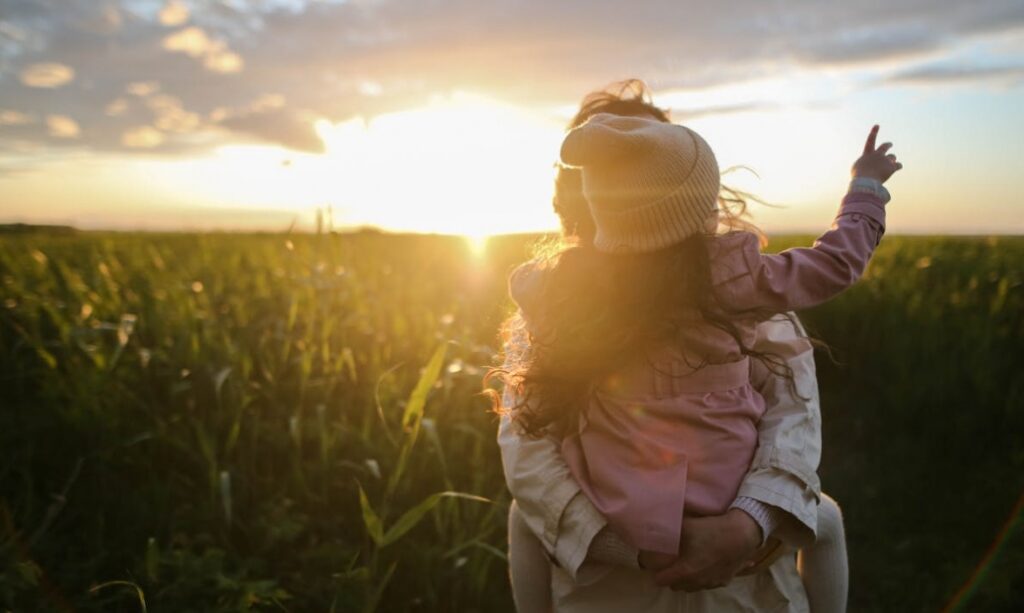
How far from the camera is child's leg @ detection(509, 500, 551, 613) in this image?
1814 mm

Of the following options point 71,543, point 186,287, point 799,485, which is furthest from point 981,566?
point 186,287

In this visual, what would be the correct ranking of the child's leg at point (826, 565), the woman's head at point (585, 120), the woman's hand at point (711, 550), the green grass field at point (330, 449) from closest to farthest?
the woman's hand at point (711, 550)
the child's leg at point (826, 565)
the woman's head at point (585, 120)
the green grass field at point (330, 449)

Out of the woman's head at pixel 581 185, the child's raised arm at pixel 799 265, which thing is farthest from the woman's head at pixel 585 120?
the child's raised arm at pixel 799 265

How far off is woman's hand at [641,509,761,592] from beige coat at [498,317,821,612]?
0.07 metres

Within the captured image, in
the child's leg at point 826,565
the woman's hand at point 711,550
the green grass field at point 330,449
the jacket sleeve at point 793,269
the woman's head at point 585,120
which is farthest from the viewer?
the green grass field at point 330,449

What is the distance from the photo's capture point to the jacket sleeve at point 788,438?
1.55 m

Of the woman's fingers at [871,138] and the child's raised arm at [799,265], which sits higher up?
the woman's fingers at [871,138]

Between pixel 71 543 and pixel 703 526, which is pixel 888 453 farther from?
pixel 71 543

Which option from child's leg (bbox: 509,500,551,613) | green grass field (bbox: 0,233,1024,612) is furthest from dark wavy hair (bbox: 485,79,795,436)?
green grass field (bbox: 0,233,1024,612)

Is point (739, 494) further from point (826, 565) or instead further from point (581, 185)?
point (581, 185)

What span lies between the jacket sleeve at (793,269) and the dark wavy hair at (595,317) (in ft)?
0.12

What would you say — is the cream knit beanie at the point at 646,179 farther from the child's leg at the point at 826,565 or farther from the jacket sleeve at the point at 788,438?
the child's leg at the point at 826,565

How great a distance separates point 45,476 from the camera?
3.17 m

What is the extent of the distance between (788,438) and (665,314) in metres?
0.36
